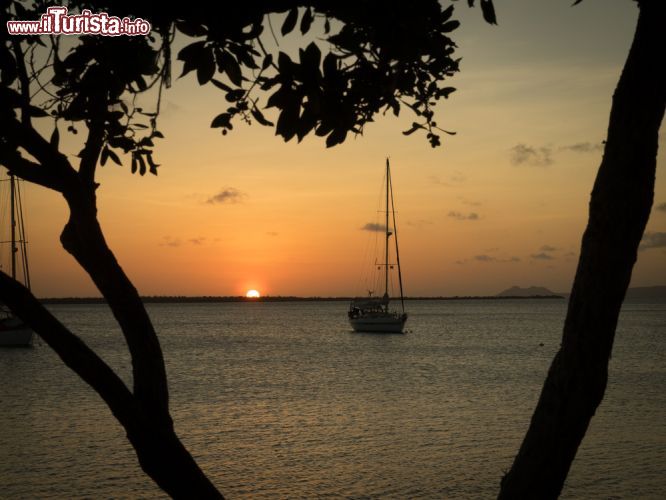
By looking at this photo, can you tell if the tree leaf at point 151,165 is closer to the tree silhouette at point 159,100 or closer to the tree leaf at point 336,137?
the tree silhouette at point 159,100

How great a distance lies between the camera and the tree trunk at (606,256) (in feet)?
10.2

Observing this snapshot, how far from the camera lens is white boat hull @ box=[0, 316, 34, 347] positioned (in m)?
68.1

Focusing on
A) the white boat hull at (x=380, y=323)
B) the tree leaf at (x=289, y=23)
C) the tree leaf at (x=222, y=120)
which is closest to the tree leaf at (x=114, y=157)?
the tree leaf at (x=222, y=120)

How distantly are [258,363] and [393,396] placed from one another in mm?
23928

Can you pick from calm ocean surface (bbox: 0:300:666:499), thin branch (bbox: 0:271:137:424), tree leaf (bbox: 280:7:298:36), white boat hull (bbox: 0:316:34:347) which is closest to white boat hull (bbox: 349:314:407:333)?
calm ocean surface (bbox: 0:300:666:499)

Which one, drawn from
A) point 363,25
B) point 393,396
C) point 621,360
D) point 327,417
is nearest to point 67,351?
point 363,25

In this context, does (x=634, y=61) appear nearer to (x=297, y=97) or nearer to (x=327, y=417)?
(x=297, y=97)

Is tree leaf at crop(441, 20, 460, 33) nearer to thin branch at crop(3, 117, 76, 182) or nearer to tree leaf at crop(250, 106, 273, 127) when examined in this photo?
tree leaf at crop(250, 106, 273, 127)

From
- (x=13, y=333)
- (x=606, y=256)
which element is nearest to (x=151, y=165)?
(x=606, y=256)

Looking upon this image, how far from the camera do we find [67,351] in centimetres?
335

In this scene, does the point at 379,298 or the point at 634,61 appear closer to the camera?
the point at 634,61
